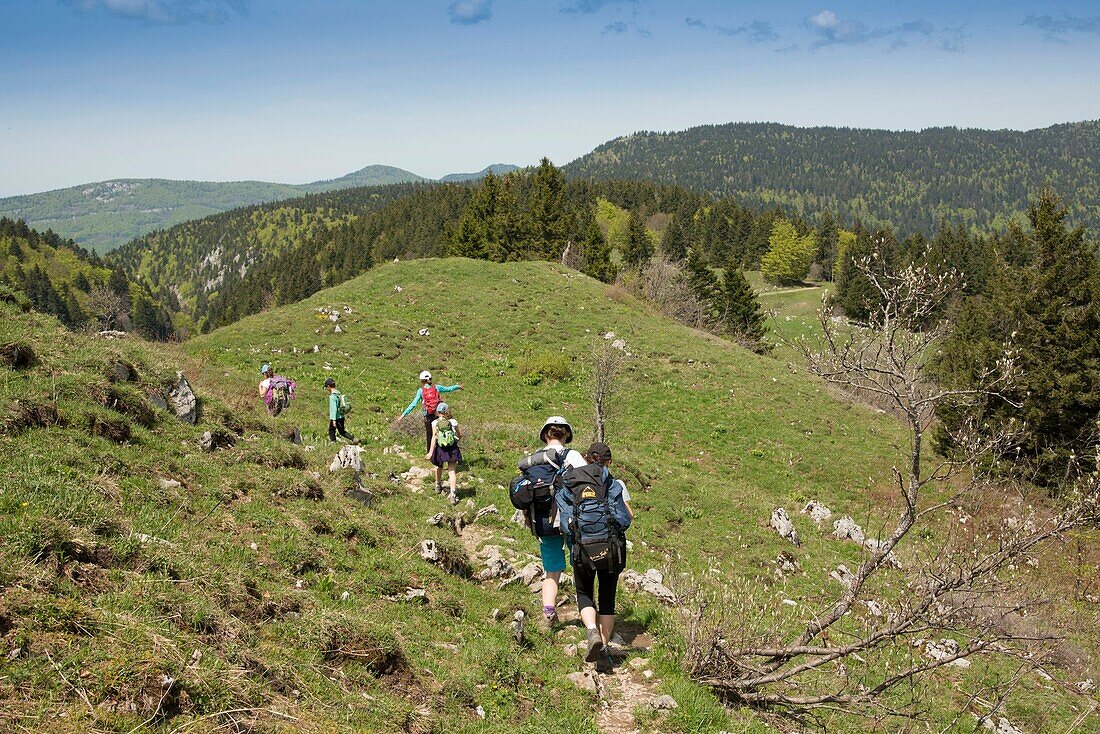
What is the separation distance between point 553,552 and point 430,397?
6.22 metres

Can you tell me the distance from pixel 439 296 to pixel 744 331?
3193 cm

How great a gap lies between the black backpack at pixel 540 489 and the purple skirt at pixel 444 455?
5120 mm

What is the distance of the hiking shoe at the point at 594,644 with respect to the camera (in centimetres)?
630

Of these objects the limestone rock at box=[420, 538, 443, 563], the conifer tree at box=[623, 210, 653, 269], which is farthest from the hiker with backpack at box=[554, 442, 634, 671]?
the conifer tree at box=[623, 210, 653, 269]

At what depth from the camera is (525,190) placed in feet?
396

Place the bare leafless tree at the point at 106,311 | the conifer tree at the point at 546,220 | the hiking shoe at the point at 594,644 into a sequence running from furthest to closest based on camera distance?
the conifer tree at the point at 546,220 < the bare leafless tree at the point at 106,311 < the hiking shoe at the point at 594,644

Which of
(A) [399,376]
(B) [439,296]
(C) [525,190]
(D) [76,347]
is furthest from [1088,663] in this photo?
(C) [525,190]

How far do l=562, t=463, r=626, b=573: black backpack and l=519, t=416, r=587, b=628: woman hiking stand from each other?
0.35 m

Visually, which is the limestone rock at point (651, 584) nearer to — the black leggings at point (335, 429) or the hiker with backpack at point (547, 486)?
the hiker with backpack at point (547, 486)

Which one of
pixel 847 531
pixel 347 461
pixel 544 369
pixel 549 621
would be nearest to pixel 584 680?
pixel 549 621

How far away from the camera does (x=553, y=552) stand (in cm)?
725

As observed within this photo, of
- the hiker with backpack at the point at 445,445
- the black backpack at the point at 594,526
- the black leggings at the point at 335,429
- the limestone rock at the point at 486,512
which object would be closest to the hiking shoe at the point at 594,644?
the black backpack at the point at 594,526

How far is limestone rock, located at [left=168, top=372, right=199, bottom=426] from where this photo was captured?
34.0 feet

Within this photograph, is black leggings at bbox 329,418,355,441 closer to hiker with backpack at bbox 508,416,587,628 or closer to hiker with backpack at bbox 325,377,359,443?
hiker with backpack at bbox 325,377,359,443
